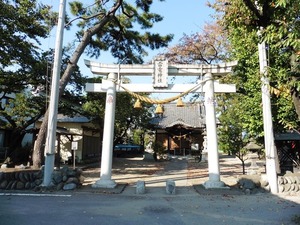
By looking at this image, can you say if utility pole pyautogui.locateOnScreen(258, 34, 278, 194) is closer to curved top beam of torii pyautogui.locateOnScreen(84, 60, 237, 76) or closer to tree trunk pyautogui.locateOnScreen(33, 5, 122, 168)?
curved top beam of torii pyautogui.locateOnScreen(84, 60, 237, 76)

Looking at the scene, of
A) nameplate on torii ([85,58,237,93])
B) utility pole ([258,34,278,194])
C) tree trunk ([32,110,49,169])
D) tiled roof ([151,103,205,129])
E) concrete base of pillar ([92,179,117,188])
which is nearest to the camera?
utility pole ([258,34,278,194])

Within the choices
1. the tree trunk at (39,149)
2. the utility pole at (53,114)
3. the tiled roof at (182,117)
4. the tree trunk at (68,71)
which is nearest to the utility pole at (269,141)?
the utility pole at (53,114)

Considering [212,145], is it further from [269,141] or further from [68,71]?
[68,71]

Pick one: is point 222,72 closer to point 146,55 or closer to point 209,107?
point 209,107

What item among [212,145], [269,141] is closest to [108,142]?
[212,145]

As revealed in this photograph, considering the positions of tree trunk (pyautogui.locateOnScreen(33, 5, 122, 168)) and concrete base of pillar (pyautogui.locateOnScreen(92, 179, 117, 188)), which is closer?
concrete base of pillar (pyautogui.locateOnScreen(92, 179, 117, 188))

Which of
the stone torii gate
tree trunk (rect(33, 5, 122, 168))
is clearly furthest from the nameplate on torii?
tree trunk (rect(33, 5, 122, 168))

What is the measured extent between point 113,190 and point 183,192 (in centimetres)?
263

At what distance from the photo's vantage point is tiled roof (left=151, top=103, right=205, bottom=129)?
32.8 meters

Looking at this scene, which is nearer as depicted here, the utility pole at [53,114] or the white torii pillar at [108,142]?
the utility pole at [53,114]

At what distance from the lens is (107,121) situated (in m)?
11.5

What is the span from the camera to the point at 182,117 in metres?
35.7

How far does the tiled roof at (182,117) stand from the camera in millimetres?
32750

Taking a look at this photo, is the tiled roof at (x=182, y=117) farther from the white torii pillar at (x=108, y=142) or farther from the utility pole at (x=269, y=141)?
the utility pole at (x=269, y=141)
